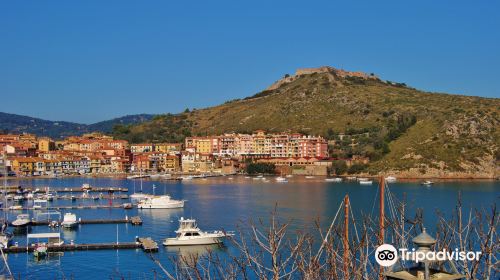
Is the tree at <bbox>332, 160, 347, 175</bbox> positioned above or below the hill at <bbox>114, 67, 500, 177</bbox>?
below

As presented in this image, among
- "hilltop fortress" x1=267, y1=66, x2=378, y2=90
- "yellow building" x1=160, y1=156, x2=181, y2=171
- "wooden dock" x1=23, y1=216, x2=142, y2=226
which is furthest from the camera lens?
"hilltop fortress" x1=267, y1=66, x2=378, y2=90

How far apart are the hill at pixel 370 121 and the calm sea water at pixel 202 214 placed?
436 inches

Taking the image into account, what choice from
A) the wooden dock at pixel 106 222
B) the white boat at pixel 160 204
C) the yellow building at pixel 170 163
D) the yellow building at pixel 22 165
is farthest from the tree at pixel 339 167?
the wooden dock at pixel 106 222

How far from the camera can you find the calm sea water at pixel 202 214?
20578 mm

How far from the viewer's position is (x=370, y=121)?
87.0 meters

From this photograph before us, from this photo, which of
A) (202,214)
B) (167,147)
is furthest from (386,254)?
(167,147)

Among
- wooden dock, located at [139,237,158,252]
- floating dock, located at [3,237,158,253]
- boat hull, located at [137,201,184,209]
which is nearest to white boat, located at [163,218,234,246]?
wooden dock, located at [139,237,158,252]

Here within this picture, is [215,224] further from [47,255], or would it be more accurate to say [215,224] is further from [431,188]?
[431,188]

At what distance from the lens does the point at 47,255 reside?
2261 centimetres

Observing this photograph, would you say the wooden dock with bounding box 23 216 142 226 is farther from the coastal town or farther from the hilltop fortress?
the hilltop fortress

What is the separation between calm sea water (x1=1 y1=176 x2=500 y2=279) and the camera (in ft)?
67.5

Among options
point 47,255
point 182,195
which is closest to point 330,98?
point 182,195

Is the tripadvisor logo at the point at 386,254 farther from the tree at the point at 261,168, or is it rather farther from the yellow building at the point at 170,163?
the yellow building at the point at 170,163

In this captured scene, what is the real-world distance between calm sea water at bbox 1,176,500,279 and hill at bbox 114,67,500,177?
11.1 m
